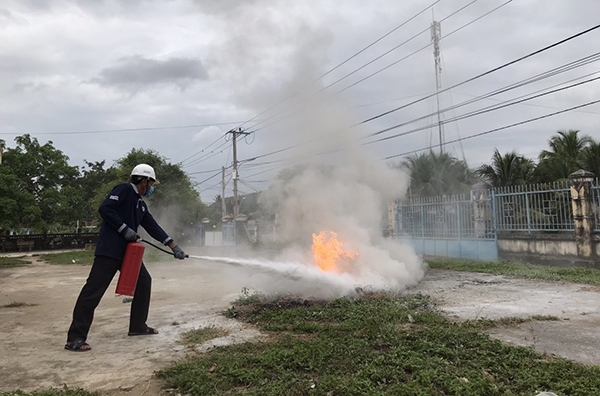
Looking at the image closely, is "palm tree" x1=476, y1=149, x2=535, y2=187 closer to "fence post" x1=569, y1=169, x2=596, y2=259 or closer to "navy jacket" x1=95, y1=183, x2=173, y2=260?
"fence post" x1=569, y1=169, x2=596, y2=259

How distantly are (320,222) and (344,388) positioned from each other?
5387mm

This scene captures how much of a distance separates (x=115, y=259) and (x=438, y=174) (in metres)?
22.2

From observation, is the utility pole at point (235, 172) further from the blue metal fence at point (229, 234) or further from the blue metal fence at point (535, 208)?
the blue metal fence at point (535, 208)

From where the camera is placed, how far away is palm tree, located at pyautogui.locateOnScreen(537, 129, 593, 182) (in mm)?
18391

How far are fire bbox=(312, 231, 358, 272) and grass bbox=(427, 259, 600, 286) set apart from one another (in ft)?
16.2

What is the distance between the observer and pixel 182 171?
1152 inches

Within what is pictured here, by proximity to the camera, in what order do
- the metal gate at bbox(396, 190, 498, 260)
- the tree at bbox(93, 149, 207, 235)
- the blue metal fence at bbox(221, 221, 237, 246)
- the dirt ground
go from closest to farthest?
the dirt ground, the metal gate at bbox(396, 190, 498, 260), the tree at bbox(93, 149, 207, 235), the blue metal fence at bbox(221, 221, 237, 246)

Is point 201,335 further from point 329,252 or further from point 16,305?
point 16,305

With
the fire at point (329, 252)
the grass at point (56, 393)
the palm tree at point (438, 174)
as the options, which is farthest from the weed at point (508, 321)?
the palm tree at point (438, 174)

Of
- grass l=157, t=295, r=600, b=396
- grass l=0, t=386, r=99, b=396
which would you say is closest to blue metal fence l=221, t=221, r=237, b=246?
grass l=157, t=295, r=600, b=396

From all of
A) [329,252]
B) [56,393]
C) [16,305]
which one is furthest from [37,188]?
[56,393]

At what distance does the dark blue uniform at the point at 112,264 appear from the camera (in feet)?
14.3

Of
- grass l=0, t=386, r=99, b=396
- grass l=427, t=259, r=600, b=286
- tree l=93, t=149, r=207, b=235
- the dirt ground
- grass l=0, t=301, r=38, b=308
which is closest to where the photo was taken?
grass l=0, t=386, r=99, b=396

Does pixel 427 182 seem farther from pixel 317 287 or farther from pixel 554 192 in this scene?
pixel 317 287
